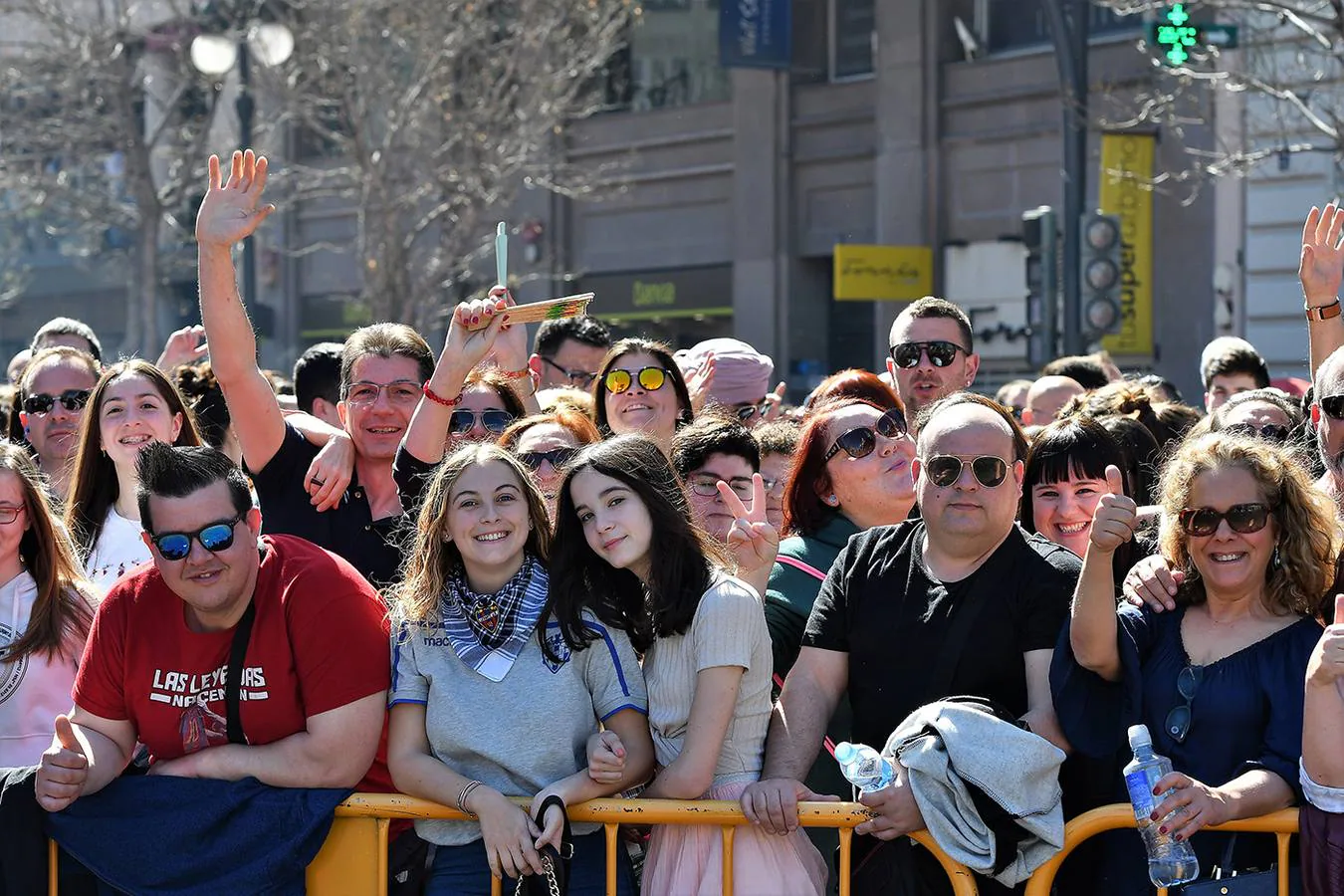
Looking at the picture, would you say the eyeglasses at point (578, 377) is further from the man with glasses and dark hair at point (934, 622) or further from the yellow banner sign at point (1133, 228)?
the yellow banner sign at point (1133, 228)

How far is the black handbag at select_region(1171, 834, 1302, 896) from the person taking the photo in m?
3.92

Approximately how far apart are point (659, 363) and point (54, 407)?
246 centimetres

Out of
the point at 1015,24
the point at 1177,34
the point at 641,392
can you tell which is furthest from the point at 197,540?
the point at 1015,24

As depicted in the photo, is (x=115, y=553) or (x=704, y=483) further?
(x=115, y=553)

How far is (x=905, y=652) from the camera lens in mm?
4320

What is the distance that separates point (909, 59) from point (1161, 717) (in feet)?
60.4

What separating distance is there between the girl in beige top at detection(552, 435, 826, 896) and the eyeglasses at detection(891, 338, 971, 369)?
2.41 m

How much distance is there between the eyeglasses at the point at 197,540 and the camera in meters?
4.43

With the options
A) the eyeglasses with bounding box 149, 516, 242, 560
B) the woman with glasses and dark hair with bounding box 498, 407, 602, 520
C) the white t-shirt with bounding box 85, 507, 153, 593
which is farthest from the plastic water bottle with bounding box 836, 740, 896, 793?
the white t-shirt with bounding box 85, 507, 153, 593

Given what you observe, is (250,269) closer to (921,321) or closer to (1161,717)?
(921,321)

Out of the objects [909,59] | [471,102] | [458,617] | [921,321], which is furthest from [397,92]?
[458,617]

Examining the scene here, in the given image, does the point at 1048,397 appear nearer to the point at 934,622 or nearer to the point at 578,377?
the point at 578,377

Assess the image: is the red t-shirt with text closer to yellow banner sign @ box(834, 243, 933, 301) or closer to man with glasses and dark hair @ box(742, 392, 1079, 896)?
man with glasses and dark hair @ box(742, 392, 1079, 896)

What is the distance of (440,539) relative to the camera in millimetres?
4602
